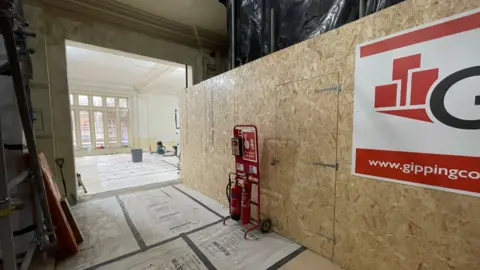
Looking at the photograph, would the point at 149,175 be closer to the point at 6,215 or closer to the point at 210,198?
the point at 210,198

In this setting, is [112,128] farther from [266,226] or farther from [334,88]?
[334,88]

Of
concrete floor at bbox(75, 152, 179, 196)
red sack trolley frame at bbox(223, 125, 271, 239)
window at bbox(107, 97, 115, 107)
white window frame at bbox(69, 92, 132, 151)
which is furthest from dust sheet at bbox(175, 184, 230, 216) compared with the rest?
window at bbox(107, 97, 115, 107)

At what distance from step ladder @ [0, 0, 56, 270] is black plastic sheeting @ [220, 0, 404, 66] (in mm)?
2385

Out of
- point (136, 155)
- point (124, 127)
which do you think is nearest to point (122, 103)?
point (124, 127)

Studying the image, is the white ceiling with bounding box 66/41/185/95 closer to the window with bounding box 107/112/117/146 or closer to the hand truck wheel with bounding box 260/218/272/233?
the window with bounding box 107/112/117/146

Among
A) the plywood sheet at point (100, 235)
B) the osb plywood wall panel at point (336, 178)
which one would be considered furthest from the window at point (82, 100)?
the osb plywood wall panel at point (336, 178)

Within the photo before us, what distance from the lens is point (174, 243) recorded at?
7.20 feet

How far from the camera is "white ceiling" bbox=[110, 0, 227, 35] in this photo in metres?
3.29

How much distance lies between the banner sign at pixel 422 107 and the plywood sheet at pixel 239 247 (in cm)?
115

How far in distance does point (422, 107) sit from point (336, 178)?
83 cm

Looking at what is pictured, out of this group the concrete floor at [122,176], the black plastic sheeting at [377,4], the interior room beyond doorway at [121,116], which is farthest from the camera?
the interior room beyond doorway at [121,116]

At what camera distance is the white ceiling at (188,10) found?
3.29 meters

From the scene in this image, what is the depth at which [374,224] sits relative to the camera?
5.24 ft

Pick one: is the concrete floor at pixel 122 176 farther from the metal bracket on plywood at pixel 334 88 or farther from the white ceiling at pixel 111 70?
the metal bracket on plywood at pixel 334 88
